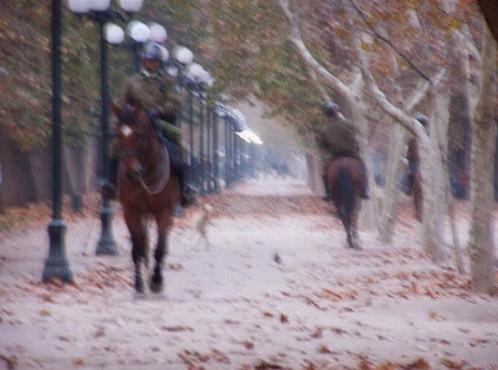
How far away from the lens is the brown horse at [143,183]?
1650 cm

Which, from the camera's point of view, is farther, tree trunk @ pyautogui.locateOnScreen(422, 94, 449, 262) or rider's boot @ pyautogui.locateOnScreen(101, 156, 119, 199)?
tree trunk @ pyautogui.locateOnScreen(422, 94, 449, 262)

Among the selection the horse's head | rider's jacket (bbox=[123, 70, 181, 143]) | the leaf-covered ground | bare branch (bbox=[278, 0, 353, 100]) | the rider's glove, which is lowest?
the leaf-covered ground

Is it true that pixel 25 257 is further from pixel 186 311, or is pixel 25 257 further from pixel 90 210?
pixel 90 210

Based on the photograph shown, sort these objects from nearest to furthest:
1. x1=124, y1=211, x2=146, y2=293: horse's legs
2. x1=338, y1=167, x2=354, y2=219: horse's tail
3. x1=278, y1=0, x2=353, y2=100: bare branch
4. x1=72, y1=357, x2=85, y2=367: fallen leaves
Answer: x1=72, y1=357, x2=85, y2=367: fallen leaves
x1=124, y1=211, x2=146, y2=293: horse's legs
x1=338, y1=167, x2=354, y2=219: horse's tail
x1=278, y1=0, x2=353, y2=100: bare branch

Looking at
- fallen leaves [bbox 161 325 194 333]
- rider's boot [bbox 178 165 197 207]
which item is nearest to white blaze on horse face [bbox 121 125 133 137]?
rider's boot [bbox 178 165 197 207]

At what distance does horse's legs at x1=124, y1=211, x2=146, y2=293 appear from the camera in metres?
17.4

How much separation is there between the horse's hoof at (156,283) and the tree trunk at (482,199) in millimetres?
3880

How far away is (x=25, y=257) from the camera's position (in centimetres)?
2484

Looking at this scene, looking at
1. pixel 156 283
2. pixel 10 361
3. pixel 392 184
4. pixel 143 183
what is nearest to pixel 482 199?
pixel 156 283

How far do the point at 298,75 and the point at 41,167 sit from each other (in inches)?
445

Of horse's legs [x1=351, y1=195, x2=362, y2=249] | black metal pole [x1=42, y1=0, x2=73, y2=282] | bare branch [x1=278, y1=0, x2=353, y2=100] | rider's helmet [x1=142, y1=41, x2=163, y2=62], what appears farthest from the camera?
bare branch [x1=278, y1=0, x2=353, y2=100]

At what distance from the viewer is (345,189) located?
27094 mm

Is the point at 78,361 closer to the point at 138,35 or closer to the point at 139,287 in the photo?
the point at 139,287

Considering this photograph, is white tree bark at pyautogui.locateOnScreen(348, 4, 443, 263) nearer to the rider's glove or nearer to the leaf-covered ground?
the leaf-covered ground
